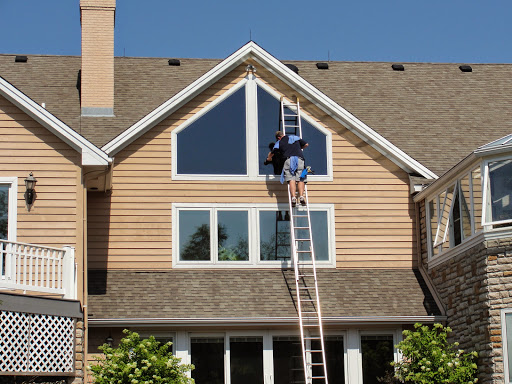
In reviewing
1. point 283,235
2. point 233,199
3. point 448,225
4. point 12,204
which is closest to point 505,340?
point 448,225

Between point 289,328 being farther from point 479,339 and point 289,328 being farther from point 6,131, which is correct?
point 6,131

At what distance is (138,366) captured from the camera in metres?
15.2

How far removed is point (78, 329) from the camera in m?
15.4

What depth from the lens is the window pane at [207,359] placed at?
17.0 metres

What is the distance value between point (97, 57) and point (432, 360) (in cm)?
1017

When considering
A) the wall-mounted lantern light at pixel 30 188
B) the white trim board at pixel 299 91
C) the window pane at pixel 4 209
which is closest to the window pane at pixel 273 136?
the white trim board at pixel 299 91

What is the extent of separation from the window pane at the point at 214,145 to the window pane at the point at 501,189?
519cm

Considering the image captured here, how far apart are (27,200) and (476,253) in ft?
25.7

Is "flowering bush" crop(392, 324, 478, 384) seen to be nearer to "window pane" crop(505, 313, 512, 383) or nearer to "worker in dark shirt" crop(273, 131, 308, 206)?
"window pane" crop(505, 313, 512, 383)

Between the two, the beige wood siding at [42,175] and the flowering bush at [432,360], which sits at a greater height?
the beige wood siding at [42,175]

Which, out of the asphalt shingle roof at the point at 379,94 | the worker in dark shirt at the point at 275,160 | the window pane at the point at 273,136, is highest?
the asphalt shingle roof at the point at 379,94

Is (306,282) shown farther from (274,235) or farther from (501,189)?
(501,189)

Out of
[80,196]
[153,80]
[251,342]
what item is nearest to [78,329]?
[80,196]

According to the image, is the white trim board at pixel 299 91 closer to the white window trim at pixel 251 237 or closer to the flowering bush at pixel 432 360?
the white window trim at pixel 251 237
